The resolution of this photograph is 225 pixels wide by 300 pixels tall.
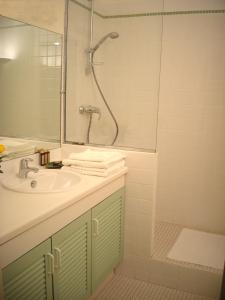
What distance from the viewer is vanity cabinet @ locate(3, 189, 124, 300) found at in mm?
1270

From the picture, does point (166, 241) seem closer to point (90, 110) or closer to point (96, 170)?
point (96, 170)

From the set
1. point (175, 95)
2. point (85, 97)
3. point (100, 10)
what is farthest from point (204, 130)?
point (100, 10)

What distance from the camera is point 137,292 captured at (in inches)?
Result: 82.8

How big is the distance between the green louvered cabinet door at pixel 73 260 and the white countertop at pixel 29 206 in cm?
14

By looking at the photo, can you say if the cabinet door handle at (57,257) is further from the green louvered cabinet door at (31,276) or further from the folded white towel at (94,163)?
the folded white towel at (94,163)

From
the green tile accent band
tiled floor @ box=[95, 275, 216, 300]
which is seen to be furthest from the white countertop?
the green tile accent band

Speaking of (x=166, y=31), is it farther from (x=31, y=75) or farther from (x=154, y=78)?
(x=31, y=75)

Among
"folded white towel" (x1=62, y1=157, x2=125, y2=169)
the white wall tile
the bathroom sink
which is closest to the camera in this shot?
the bathroom sink

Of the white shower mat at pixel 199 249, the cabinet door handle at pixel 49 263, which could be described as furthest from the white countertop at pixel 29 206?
the white shower mat at pixel 199 249

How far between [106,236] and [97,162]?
18.8 inches

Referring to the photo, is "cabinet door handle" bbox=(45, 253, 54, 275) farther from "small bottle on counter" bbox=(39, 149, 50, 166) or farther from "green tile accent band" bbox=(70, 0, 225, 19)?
"green tile accent band" bbox=(70, 0, 225, 19)

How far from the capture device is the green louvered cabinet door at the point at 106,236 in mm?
1812

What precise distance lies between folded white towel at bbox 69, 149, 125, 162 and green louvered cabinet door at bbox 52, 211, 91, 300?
0.37 m

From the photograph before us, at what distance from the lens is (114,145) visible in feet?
7.62
